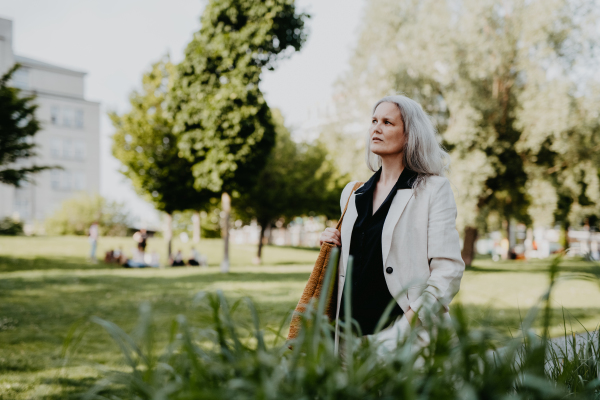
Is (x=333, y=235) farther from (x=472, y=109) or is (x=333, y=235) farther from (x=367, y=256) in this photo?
(x=472, y=109)

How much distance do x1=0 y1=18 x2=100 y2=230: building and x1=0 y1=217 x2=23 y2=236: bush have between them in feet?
59.3

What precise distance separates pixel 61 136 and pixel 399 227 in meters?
55.9

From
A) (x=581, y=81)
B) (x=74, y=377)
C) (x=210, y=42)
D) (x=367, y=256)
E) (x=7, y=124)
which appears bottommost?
(x=74, y=377)

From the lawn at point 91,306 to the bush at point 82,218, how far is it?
15475 mm

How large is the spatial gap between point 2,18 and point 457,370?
174 ft

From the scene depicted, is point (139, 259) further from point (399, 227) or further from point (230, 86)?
point (399, 227)

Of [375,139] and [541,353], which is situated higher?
[375,139]

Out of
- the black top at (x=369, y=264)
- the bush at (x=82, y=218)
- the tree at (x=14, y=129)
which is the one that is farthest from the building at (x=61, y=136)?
the black top at (x=369, y=264)

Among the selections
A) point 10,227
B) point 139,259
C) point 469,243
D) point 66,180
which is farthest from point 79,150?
point 469,243

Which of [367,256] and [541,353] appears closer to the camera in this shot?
[541,353]

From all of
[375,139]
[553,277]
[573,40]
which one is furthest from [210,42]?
[553,277]

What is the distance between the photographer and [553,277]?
1.16m

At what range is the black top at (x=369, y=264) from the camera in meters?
2.21

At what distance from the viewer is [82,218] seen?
3531 cm
